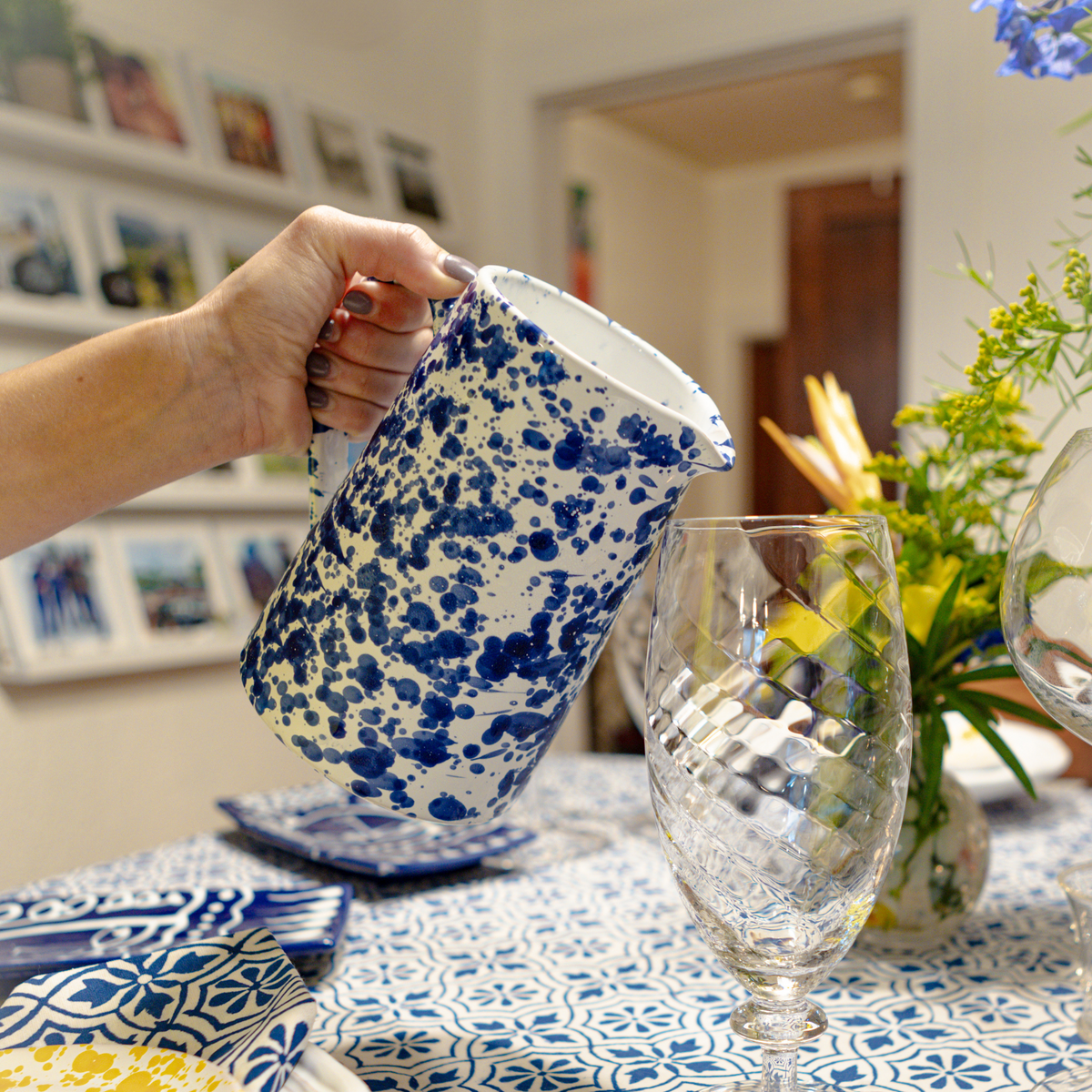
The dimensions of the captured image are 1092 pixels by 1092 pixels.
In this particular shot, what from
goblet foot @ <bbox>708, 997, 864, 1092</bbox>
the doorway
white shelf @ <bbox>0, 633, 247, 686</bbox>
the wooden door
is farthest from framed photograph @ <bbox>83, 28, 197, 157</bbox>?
the wooden door

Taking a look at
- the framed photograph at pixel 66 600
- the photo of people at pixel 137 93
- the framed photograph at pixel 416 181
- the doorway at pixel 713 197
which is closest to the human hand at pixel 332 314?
the framed photograph at pixel 66 600

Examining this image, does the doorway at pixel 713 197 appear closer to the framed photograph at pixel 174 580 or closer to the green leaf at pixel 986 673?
the framed photograph at pixel 174 580

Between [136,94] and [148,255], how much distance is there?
296 millimetres

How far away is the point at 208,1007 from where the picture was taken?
426mm

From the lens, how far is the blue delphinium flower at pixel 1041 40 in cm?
48

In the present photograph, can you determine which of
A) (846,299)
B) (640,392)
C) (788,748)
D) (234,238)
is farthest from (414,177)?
(846,299)

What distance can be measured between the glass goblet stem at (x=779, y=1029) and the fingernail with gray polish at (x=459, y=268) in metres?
0.36

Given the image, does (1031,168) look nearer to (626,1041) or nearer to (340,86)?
(340,86)

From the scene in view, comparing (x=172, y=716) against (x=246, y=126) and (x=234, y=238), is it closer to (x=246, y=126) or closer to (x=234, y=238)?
(x=234, y=238)

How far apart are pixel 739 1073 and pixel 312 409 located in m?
0.40

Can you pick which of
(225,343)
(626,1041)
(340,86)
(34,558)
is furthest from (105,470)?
(340,86)

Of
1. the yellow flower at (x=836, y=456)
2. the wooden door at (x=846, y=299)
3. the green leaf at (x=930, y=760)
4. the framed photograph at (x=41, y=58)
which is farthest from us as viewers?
the wooden door at (x=846, y=299)

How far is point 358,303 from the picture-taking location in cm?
56

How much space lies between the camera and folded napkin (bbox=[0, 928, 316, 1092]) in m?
0.41
